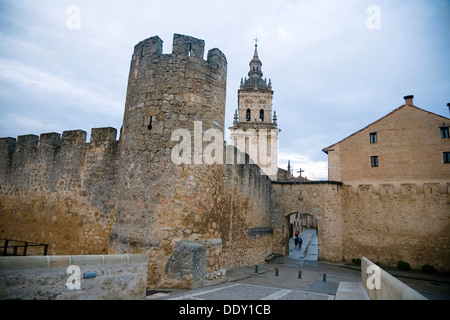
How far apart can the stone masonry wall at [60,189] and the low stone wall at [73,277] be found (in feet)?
15.1

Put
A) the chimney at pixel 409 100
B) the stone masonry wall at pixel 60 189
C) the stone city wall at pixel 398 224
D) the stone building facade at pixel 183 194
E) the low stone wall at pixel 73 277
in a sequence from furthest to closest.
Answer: the chimney at pixel 409 100, the stone city wall at pixel 398 224, the stone masonry wall at pixel 60 189, the stone building facade at pixel 183 194, the low stone wall at pixel 73 277

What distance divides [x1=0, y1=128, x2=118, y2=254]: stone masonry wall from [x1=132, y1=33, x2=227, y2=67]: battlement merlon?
359cm

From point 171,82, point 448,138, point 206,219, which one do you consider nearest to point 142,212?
point 206,219

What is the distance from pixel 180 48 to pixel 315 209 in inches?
631

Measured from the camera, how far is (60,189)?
10.2 metres

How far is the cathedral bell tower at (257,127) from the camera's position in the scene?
49.0m

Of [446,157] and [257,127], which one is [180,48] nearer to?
[446,157]

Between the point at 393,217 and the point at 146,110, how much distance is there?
18.1 m

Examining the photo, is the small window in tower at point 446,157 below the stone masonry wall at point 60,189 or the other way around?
the other way around

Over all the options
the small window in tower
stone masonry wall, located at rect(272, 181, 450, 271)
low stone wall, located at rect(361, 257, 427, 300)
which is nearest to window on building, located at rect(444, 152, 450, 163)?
the small window in tower

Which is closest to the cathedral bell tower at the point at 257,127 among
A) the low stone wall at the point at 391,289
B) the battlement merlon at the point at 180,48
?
the battlement merlon at the point at 180,48

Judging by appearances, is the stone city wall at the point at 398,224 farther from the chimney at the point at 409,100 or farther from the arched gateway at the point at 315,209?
the chimney at the point at 409,100

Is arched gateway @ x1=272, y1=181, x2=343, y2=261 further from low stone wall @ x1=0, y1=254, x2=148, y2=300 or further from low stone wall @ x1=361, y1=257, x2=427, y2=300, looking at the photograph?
low stone wall @ x1=0, y1=254, x2=148, y2=300

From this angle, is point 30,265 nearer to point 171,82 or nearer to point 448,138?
point 171,82
